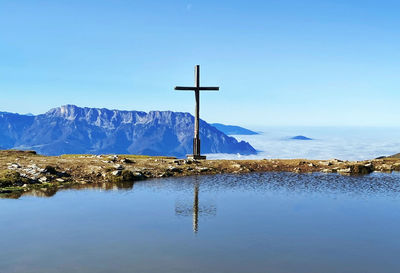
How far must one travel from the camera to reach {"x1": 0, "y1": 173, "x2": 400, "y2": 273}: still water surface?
1802 centimetres

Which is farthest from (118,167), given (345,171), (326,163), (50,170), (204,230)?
(326,163)

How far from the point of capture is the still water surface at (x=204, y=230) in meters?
18.0

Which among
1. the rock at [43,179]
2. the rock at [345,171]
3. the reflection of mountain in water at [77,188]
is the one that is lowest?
the reflection of mountain in water at [77,188]

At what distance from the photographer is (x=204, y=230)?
→ 23312 mm

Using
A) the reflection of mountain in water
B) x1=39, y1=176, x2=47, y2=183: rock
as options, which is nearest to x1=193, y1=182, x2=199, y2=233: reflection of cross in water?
the reflection of mountain in water

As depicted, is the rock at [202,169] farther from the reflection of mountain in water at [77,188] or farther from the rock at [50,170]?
the rock at [50,170]

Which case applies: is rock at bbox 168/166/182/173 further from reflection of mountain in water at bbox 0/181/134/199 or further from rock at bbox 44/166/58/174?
rock at bbox 44/166/58/174

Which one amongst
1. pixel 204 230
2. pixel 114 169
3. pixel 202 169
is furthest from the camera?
pixel 202 169

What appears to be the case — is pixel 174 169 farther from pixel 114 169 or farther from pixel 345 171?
pixel 345 171

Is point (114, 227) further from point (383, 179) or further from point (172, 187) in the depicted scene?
point (383, 179)

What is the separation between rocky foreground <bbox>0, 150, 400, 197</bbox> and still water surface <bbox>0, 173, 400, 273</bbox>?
516 cm

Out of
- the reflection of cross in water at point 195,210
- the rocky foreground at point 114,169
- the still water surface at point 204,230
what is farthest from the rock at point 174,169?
the reflection of cross in water at point 195,210

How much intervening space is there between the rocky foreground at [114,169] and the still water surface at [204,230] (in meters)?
5.16

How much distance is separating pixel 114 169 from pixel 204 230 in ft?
86.7
